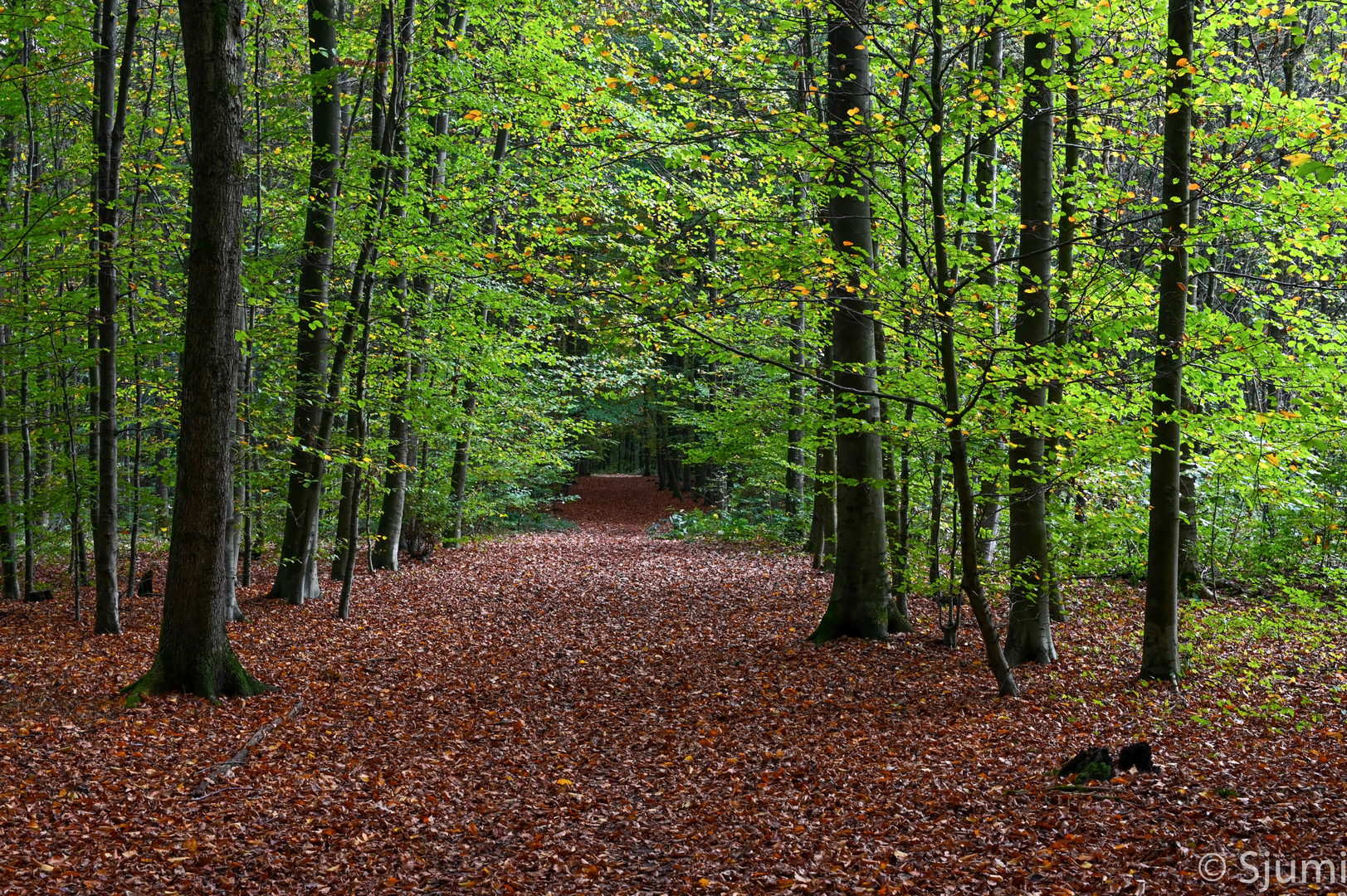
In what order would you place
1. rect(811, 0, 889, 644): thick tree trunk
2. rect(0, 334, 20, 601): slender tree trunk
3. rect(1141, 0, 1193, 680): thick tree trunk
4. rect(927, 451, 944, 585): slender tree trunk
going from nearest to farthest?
rect(1141, 0, 1193, 680): thick tree trunk < rect(811, 0, 889, 644): thick tree trunk < rect(927, 451, 944, 585): slender tree trunk < rect(0, 334, 20, 601): slender tree trunk

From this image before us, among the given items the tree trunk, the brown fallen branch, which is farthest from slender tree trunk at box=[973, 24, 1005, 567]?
the tree trunk

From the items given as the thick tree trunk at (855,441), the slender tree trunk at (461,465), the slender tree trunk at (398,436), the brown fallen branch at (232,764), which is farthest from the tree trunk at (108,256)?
the slender tree trunk at (461,465)

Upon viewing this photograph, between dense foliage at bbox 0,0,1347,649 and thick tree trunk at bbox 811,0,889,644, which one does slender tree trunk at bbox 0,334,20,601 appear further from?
thick tree trunk at bbox 811,0,889,644

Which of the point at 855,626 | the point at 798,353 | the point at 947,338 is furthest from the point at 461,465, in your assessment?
the point at 947,338

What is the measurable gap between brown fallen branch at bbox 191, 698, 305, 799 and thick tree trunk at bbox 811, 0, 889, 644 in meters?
5.80

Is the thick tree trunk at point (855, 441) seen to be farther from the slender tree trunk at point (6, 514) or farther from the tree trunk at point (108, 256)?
the slender tree trunk at point (6, 514)

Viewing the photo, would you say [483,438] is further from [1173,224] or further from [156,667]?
[1173,224]

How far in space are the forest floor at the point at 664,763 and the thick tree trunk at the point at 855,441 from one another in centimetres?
52

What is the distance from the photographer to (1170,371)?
677 centimetres

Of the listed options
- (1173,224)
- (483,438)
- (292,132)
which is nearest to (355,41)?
(292,132)

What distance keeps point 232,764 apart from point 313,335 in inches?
279

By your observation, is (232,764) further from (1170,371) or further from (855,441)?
(1170,371)

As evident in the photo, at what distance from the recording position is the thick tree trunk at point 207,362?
22.8 feet

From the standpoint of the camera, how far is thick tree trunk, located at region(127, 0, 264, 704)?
6.94 meters
